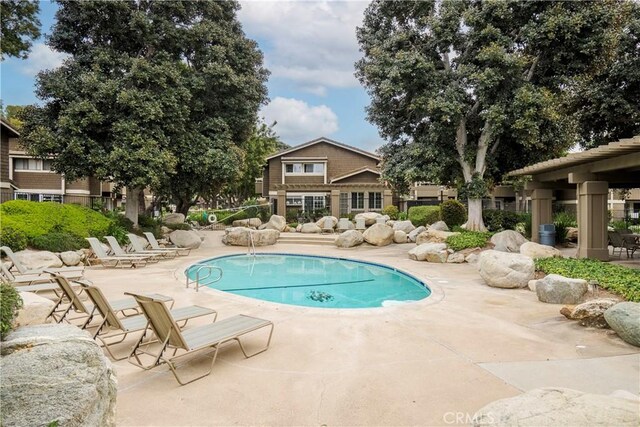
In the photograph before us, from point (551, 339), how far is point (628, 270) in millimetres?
4842

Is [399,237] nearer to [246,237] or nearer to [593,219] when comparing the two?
[246,237]

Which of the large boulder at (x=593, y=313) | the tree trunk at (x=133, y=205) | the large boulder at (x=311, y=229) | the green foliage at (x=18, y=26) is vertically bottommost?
the large boulder at (x=593, y=313)

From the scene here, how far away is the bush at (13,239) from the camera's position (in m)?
10.8

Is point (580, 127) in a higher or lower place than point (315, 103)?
lower

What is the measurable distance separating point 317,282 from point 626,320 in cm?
752

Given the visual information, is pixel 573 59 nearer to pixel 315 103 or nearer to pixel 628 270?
pixel 628 270

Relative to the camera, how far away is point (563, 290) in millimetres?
7215

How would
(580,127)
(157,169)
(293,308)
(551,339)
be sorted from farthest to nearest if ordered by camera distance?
(580,127)
(157,169)
(293,308)
(551,339)

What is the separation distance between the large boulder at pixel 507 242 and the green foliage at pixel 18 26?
2077 centimetres

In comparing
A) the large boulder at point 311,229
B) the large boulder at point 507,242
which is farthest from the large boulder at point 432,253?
the large boulder at point 311,229

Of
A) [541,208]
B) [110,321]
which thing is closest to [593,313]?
[110,321]

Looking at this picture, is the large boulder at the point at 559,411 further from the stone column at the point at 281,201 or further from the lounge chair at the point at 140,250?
the stone column at the point at 281,201

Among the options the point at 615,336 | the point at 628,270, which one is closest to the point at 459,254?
the point at 628,270

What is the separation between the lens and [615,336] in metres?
5.32
